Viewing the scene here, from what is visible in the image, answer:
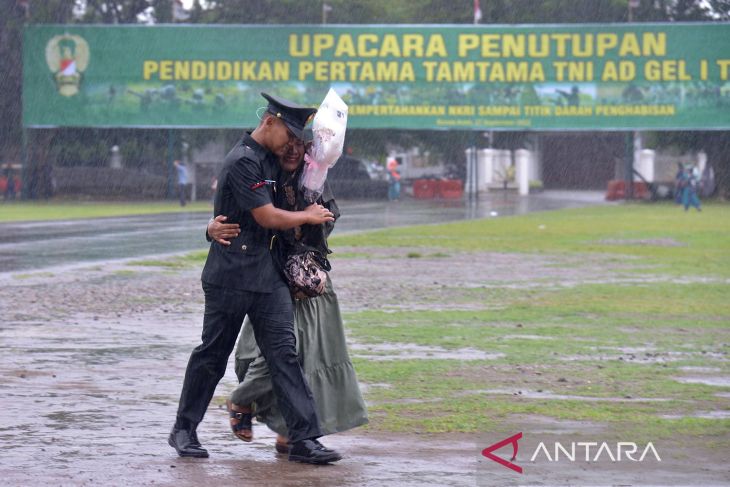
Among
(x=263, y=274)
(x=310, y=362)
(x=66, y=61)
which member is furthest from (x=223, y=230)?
(x=66, y=61)

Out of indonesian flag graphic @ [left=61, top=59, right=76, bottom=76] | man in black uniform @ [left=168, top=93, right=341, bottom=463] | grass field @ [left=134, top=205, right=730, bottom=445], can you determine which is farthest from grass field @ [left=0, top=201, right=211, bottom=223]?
man in black uniform @ [left=168, top=93, right=341, bottom=463]

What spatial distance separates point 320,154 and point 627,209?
37919 millimetres

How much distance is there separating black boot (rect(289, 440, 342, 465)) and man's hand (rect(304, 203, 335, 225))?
1.00 m

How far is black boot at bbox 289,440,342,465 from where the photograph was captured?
6.18 metres

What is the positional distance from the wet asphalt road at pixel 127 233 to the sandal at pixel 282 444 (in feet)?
37.2

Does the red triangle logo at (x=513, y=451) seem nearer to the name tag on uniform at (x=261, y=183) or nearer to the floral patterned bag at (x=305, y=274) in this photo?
the floral patterned bag at (x=305, y=274)

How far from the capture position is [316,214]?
6.24 meters

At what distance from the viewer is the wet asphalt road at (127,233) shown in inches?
790

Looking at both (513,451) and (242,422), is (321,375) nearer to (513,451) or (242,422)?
(242,422)

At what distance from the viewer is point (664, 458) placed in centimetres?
634

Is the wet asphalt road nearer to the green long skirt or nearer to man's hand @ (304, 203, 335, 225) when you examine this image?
the green long skirt

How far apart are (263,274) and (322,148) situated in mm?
639

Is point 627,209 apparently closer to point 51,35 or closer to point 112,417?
point 51,35

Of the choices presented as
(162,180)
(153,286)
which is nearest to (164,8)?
(162,180)
